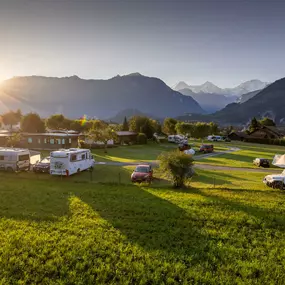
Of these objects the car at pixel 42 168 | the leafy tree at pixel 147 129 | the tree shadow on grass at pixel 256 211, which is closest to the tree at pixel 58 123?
the leafy tree at pixel 147 129

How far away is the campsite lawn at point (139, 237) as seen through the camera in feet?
25.6

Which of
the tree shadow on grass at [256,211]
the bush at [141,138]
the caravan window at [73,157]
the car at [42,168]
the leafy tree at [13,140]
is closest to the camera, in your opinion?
the tree shadow on grass at [256,211]

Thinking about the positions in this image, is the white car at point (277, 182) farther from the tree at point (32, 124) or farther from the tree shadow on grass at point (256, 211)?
the tree at point (32, 124)

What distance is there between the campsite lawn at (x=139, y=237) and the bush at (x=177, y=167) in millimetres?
2618

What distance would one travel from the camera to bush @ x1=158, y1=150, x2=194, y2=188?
19375 millimetres

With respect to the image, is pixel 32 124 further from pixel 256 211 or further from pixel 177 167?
pixel 256 211

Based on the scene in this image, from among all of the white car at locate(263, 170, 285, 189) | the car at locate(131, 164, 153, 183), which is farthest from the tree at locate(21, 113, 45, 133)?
the white car at locate(263, 170, 285, 189)

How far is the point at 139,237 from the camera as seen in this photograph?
10.2 metres

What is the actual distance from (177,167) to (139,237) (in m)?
9.68

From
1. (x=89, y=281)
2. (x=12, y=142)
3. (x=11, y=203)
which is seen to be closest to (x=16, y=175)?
(x=11, y=203)

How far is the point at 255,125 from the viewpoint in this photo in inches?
3922

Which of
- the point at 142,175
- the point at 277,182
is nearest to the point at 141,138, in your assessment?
the point at 142,175

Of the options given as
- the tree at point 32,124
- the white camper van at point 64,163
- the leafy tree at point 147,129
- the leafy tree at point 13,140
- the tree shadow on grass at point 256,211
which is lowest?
the tree shadow on grass at point 256,211

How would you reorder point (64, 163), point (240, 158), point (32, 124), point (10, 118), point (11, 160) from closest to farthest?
1. point (64, 163)
2. point (11, 160)
3. point (240, 158)
4. point (32, 124)
5. point (10, 118)
